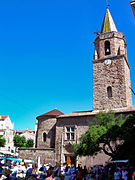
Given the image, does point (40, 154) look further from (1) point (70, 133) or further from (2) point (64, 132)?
(1) point (70, 133)

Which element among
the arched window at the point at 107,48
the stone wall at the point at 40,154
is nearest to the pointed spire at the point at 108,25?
the arched window at the point at 107,48

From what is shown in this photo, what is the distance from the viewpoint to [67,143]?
25.7 m

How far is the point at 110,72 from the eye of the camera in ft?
89.5

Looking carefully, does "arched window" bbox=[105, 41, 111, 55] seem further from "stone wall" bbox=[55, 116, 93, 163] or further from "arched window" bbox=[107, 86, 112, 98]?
"stone wall" bbox=[55, 116, 93, 163]

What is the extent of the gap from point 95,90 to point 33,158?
12.7m

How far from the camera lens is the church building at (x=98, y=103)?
25297mm

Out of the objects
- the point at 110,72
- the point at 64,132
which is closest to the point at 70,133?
the point at 64,132

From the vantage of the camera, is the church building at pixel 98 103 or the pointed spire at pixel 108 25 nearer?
the church building at pixel 98 103

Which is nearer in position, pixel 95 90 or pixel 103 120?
pixel 103 120

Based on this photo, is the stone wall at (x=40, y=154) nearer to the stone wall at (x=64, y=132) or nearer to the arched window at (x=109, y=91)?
the stone wall at (x=64, y=132)

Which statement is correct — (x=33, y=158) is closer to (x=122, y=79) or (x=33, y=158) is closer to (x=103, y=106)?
(x=103, y=106)

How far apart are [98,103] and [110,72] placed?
183 inches

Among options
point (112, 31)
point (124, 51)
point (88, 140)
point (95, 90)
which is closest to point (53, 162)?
point (88, 140)

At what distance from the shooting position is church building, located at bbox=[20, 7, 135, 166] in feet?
83.0
